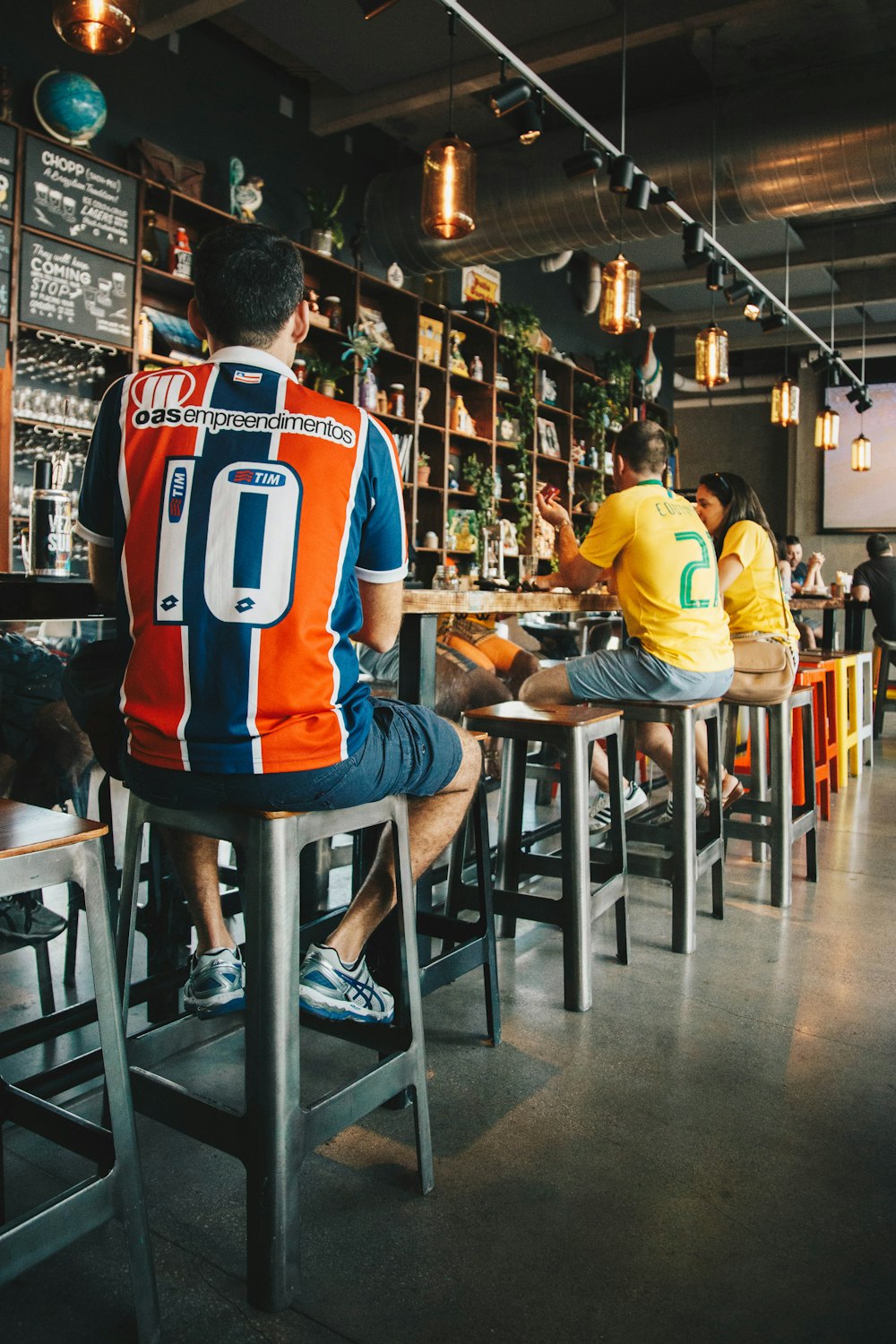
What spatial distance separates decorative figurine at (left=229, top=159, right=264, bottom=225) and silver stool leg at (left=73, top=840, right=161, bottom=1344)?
5090 mm

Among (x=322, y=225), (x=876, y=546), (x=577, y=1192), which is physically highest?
(x=322, y=225)

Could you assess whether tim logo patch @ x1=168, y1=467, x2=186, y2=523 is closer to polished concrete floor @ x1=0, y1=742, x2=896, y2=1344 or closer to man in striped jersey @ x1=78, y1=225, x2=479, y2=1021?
man in striped jersey @ x1=78, y1=225, x2=479, y2=1021

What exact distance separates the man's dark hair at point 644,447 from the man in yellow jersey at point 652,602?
0.40 feet

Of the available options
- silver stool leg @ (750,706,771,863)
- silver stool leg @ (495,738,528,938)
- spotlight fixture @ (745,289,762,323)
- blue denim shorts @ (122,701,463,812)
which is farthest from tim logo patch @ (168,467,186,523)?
spotlight fixture @ (745,289,762,323)

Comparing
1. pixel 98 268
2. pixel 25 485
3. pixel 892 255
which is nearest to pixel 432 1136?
pixel 25 485

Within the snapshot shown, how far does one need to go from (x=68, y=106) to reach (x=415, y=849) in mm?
4262

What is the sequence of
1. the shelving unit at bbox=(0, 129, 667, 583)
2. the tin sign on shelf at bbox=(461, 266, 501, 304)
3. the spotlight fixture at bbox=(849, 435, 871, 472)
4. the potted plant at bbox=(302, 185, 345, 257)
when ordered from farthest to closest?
the spotlight fixture at bbox=(849, 435, 871, 472) < the tin sign on shelf at bbox=(461, 266, 501, 304) < the potted plant at bbox=(302, 185, 345, 257) < the shelving unit at bbox=(0, 129, 667, 583)

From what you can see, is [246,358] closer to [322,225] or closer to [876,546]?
[322,225]

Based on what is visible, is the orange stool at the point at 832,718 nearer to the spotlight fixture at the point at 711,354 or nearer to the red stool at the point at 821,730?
the red stool at the point at 821,730

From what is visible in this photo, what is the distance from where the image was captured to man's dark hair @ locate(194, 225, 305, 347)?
54.3 inches

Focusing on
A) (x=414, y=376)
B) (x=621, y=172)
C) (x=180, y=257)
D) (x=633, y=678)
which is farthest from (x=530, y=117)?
(x=414, y=376)

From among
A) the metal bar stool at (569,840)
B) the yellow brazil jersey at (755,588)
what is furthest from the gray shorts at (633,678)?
the yellow brazil jersey at (755,588)

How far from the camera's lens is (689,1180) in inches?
58.8

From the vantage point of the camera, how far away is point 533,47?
5180 mm
